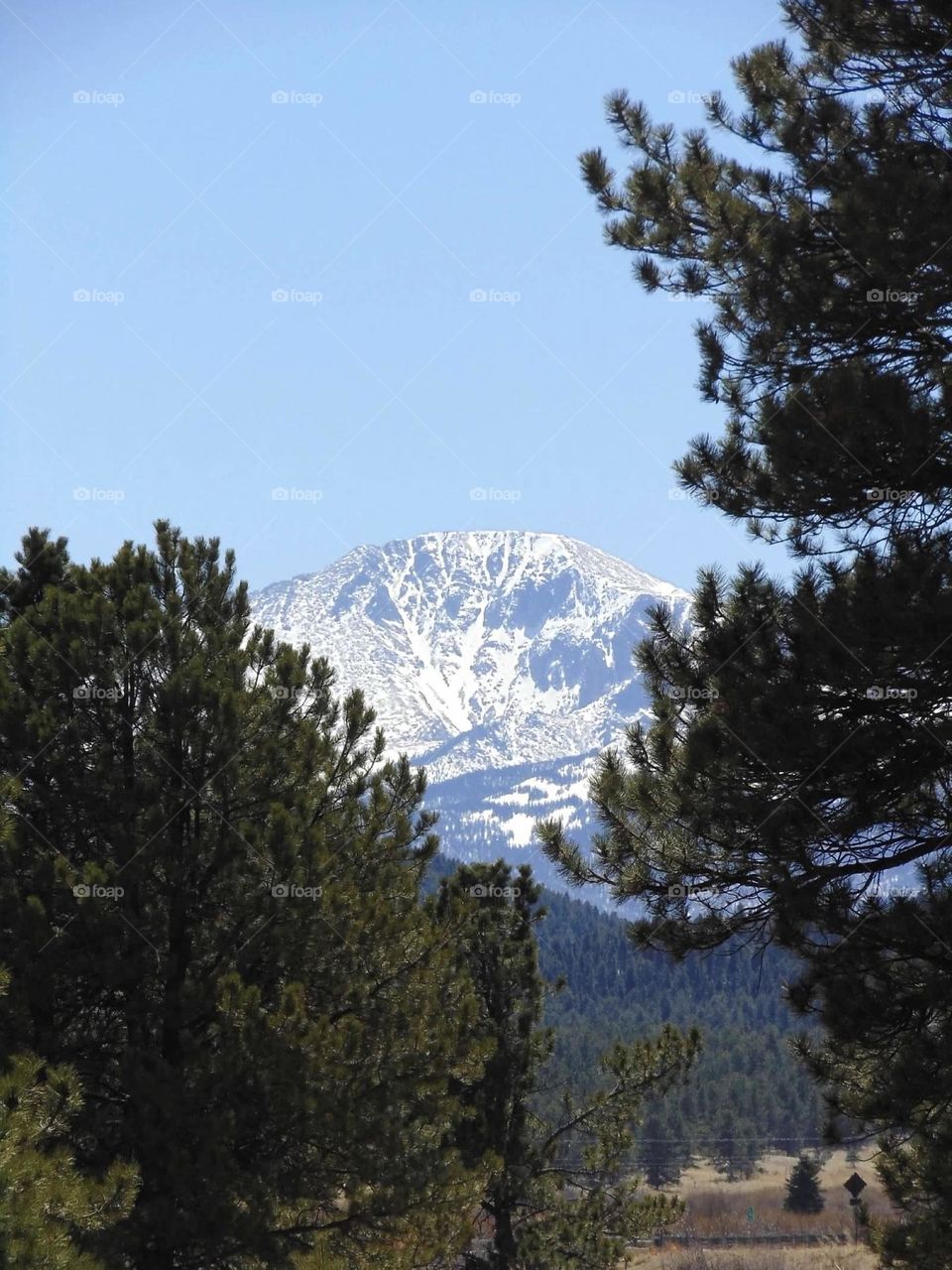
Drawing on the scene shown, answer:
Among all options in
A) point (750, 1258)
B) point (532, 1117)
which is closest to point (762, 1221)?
point (750, 1258)

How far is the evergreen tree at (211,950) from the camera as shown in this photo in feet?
35.9

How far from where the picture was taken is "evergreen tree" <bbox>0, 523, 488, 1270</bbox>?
431 inches

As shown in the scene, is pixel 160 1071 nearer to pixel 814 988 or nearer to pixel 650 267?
pixel 814 988

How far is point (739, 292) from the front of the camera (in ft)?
31.4

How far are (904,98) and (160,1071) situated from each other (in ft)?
32.1
